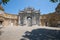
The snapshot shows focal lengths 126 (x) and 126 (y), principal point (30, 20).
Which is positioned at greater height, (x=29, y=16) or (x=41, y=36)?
(x=29, y=16)

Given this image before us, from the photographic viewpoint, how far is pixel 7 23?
39.2 meters

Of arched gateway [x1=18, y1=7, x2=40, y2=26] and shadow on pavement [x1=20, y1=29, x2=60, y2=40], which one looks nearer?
shadow on pavement [x1=20, y1=29, x2=60, y2=40]

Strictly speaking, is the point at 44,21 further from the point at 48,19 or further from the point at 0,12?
the point at 0,12

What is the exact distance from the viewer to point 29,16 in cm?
3744

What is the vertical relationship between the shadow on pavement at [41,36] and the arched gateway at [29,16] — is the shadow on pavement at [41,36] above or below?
below

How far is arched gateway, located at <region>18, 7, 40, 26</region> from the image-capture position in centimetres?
3708

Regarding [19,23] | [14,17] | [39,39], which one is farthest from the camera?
[14,17]

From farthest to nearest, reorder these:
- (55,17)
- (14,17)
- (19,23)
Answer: (14,17)
(19,23)
(55,17)

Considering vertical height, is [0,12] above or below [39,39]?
above

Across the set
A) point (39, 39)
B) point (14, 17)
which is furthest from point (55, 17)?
point (39, 39)

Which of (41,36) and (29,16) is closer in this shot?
(41,36)

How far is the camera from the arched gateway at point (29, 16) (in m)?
37.1

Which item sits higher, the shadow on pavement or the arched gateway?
the arched gateway

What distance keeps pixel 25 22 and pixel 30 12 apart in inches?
130
